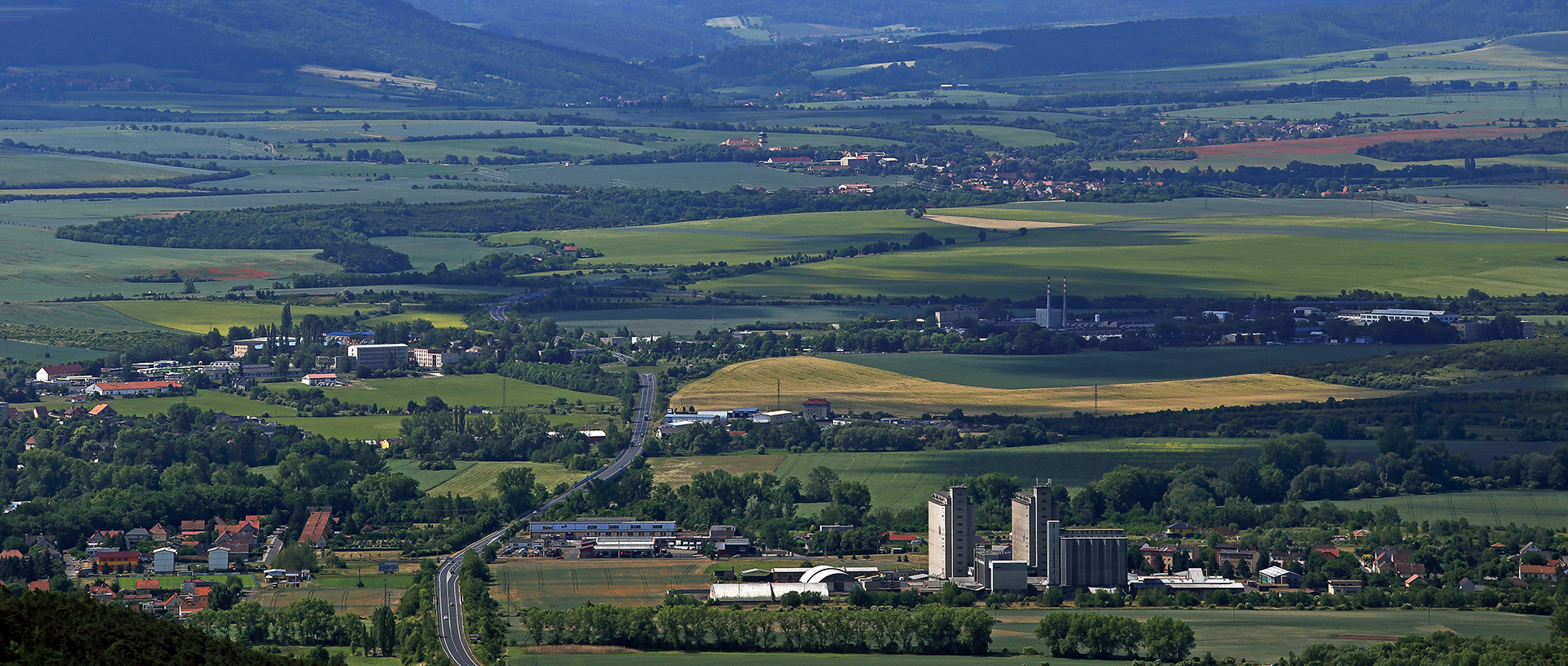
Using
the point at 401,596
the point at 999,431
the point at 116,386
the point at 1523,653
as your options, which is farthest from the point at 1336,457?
the point at 116,386

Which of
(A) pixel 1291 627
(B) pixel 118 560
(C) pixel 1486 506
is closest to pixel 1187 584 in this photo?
(A) pixel 1291 627

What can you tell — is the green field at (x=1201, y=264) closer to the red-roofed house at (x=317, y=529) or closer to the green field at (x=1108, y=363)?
the green field at (x=1108, y=363)

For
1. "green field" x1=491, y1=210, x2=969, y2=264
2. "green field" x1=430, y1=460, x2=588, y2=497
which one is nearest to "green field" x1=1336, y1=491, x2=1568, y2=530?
"green field" x1=430, y1=460, x2=588, y2=497

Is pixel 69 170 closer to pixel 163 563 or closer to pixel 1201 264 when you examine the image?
pixel 1201 264

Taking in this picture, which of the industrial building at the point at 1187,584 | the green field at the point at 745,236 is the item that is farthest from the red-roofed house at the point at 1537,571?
the green field at the point at 745,236

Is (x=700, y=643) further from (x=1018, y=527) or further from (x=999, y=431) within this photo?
(x=999, y=431)
